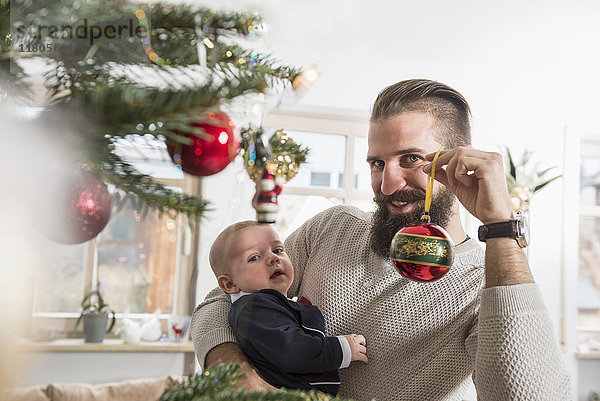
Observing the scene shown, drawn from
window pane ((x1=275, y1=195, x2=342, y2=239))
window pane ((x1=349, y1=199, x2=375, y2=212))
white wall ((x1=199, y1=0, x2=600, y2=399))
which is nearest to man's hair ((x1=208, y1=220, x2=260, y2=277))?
window pane ((x1=349, y1=199, x2=375, y2=212))

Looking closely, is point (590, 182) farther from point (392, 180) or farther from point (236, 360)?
point (236, 360)

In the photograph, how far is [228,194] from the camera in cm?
27

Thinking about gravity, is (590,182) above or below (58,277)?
above

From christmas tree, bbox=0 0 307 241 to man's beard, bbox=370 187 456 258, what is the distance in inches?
19.9

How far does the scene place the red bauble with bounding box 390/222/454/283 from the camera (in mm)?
576

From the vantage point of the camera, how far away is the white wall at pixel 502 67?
6.89ft

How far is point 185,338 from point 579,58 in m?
3.24

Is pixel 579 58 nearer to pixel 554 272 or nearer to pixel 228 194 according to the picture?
pixel 554 272

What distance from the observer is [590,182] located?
3.45m

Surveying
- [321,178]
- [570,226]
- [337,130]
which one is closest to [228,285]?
[321,178]

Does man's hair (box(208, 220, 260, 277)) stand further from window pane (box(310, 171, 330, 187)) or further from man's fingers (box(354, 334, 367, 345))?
man's fingers (box(354, 334, 367, 345))

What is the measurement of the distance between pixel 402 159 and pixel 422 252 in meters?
0.16

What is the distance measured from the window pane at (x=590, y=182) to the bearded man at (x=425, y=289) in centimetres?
297

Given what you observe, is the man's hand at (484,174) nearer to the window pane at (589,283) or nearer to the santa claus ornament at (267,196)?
the santa claus ornament at (267,196)
